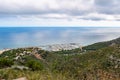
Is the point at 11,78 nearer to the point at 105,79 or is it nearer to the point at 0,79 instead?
the point at 0,79

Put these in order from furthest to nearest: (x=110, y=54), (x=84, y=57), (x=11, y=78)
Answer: (x=84, y=57)
(x=110, y=54)
(x=11, y=78)

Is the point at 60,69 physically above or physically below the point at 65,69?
above

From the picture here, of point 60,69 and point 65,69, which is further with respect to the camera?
point 65,69

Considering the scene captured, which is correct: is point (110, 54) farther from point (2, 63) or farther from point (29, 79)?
point (29, 79)

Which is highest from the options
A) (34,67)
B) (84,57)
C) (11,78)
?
(11,78)

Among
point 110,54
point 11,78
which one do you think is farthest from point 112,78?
point 110,54

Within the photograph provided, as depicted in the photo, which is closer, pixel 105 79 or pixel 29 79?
pixel 105 79

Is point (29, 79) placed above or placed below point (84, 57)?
above

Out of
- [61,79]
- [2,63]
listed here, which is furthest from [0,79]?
[2,63]

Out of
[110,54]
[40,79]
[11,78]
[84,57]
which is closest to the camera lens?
[40,79]

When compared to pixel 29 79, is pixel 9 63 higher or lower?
lower
